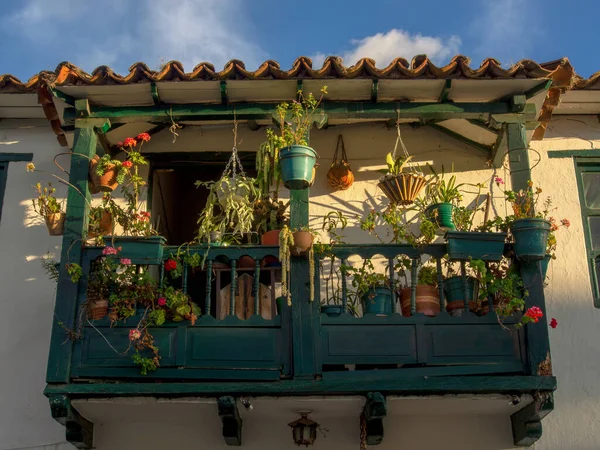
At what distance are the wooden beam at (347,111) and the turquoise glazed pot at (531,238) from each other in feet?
3.82

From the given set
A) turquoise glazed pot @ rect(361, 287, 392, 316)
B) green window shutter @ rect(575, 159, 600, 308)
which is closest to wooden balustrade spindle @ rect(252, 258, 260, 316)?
turquoise glazed pot @ rect(361, 287, 392, 316)

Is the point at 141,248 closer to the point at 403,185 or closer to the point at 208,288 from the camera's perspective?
the point at 208,288

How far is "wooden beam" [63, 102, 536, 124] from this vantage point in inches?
304

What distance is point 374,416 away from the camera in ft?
22.4

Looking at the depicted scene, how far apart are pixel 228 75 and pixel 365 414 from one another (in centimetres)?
318

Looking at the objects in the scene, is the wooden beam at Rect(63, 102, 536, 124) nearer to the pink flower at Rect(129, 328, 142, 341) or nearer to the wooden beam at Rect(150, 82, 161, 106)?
the wooden beam at Rect(150, 82, 161, 106)

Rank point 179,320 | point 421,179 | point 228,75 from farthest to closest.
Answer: point 421,179 → point 228,75 → point 179,320

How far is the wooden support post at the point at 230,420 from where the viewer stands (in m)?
6.81

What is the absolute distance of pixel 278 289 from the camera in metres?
8.38

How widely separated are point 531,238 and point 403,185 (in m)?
1.43

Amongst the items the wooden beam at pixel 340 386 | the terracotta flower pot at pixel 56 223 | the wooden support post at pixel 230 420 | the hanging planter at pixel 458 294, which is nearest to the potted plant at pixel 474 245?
the hanging planter at pixel 458 294

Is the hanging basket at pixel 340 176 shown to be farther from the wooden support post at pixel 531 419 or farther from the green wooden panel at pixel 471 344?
the wooden support post at pixel 531 419

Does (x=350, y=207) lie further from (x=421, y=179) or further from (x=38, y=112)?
(x=38, y=112)

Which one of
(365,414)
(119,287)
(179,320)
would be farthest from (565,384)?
(119,287)
